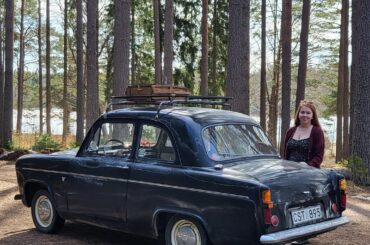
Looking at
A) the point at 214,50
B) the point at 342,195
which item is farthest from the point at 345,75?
the point at 342,195

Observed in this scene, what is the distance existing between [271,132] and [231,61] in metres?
20.6

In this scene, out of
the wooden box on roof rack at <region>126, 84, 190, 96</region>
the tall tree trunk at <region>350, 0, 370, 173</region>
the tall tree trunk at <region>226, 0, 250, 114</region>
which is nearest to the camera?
the wooden box on roof rack at <region>126, 84, 190, 96</region>

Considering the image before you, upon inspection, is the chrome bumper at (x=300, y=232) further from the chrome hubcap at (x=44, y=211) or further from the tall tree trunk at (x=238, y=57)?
the tall tree trunk at (x=238, y=57)

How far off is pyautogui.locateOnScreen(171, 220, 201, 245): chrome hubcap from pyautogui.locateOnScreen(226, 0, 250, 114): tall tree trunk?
6486 millimetres

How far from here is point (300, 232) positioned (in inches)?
208

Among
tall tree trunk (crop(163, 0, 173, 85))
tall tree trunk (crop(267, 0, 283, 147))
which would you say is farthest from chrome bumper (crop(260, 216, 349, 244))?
tall tree trunk (crop(267, 0, 283, 147))

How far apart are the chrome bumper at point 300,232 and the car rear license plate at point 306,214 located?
0.24ft

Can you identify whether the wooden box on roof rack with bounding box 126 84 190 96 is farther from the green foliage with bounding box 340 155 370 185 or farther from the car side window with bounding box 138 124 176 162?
the green foliage with bounding box 340 155 370 185

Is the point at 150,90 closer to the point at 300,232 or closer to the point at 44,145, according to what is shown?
the point at 300,232

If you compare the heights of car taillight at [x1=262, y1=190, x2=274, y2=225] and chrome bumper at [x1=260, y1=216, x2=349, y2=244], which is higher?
car taillight at [x1=262, y1=190, x2=274, y2=225]

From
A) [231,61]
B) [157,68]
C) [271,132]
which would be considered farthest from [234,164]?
[271,132]

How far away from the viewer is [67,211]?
277 inches

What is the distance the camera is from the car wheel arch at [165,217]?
5391 mm

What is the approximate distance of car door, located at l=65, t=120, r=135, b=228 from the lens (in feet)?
20.6
